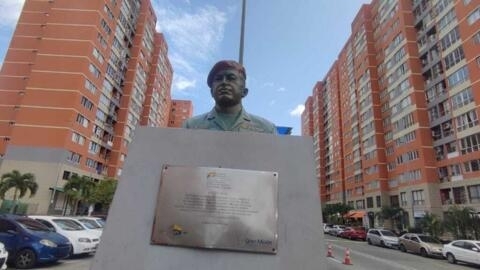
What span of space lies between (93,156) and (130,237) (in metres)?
46.1

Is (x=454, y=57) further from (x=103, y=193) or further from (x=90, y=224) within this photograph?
(x=103, y=193)

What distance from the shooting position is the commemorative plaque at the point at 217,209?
267 centimetres

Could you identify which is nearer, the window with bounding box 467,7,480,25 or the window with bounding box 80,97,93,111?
the window with bounding box 467,7,480,25

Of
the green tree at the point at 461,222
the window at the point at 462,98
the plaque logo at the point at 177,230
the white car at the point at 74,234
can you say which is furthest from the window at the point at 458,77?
the plaque logo at the point at 177,230

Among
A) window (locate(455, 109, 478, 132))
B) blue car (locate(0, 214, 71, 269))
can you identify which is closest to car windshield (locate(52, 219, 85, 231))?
blue car (locate(0, 214, 71, 269))

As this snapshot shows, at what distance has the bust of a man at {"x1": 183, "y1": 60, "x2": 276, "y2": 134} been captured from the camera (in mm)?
3619

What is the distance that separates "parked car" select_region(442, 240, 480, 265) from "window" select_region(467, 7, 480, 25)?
2605 cm

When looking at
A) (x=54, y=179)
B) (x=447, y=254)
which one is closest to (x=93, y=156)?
(x=54, y=179)

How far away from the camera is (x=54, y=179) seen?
36.1 m

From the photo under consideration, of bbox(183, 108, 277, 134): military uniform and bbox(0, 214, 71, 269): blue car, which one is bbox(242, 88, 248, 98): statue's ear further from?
bbox(0, 214, 71, 269): blue car

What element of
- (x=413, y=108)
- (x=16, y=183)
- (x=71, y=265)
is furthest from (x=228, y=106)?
A: (x=413, y=108)

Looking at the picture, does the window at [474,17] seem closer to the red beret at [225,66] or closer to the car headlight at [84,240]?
the red beret at [225,66]

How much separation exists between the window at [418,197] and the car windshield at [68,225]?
39490 mm

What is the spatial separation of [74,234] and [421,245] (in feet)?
74.0
